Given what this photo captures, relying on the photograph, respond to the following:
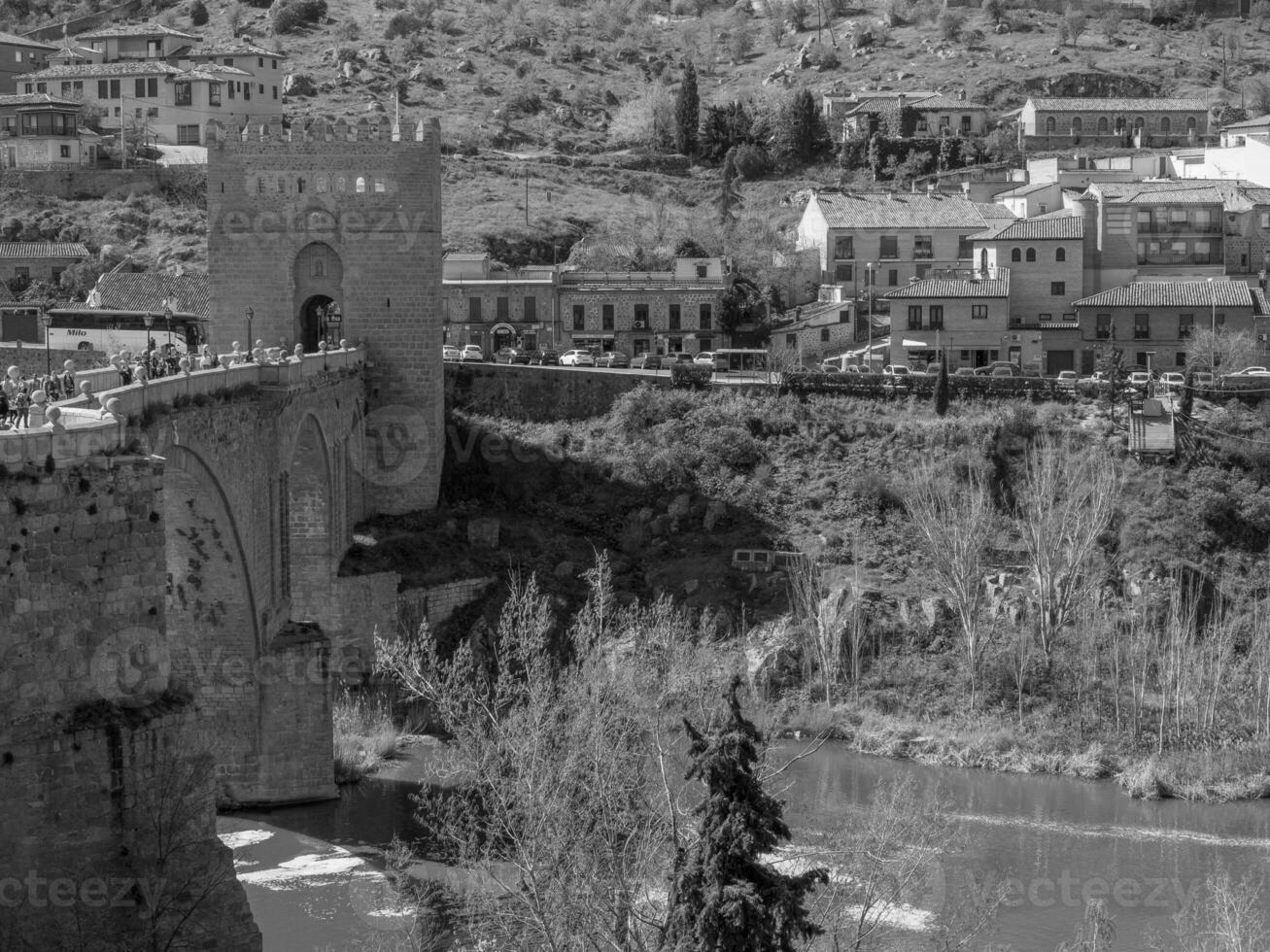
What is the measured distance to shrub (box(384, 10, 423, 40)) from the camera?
10619 cm

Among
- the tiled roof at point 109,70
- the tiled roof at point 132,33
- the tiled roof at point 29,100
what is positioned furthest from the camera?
the tiled roof at point 132,33

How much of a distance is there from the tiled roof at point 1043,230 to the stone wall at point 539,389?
14320 millimetres

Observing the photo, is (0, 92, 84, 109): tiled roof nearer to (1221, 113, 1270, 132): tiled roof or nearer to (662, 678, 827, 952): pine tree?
(1221, 113, 1270, 132): tiled roof

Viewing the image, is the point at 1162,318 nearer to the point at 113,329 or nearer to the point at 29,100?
the point at 113,329

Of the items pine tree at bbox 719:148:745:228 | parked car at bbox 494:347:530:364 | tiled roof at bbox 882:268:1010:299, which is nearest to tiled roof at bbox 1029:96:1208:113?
pine tree at bbox 719:148:745:228

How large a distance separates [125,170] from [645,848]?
184 feet

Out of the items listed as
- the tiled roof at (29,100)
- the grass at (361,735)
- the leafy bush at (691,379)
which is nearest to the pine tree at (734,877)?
the grass at (361,735)

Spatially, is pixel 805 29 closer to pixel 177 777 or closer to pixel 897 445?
pixel 897 445

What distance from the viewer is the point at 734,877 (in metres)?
24.5

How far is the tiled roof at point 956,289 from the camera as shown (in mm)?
61750

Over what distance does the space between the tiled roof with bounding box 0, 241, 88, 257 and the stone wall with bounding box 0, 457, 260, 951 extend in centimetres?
4422

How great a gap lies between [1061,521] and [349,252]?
16.5 m

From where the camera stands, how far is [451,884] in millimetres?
33250

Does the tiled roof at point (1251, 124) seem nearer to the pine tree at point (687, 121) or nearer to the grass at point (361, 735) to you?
the pine tree at point (687, 121)
